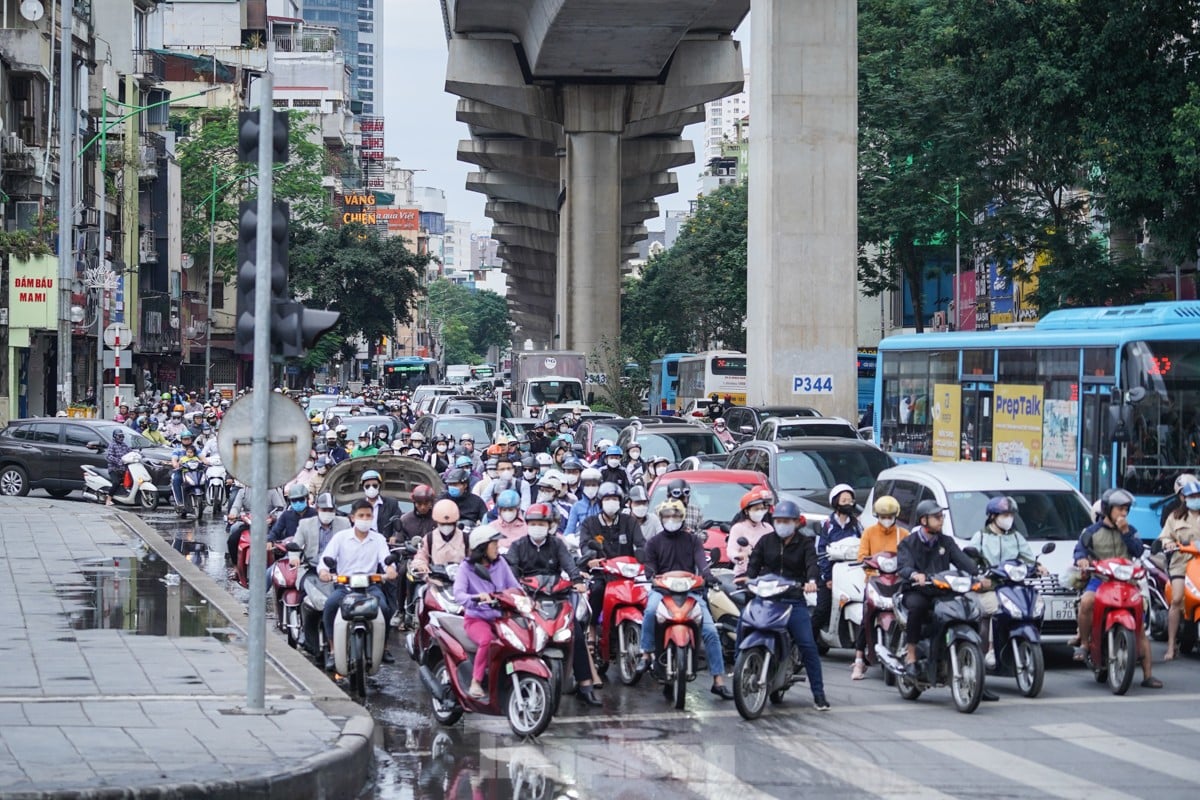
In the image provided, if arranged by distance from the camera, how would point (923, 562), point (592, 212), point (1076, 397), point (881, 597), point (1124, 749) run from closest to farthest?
point (1124, 749), point (923, 562), point (881, 597), point (1076, 397), point (592, 212)

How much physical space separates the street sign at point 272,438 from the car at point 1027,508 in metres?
5.85

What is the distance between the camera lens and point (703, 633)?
1288cm

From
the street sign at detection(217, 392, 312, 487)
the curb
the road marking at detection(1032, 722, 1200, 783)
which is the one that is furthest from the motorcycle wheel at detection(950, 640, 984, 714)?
the street sign at detection(217, 392, 312, 487)

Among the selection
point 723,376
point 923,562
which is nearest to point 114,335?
point 723,376

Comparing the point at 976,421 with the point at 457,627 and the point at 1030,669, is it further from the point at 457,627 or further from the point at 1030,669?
the point at 457,627

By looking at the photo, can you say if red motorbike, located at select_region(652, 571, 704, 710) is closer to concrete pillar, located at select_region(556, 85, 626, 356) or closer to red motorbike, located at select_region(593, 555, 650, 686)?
red motorbike, located at select_region(593, 555, 650, 686)

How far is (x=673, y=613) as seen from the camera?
40.4 feet

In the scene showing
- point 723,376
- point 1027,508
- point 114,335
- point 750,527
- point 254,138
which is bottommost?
point 750,527

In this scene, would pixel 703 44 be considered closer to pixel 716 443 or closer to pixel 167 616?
pixel 716 443

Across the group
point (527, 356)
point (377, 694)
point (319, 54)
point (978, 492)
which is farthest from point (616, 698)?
point (319, 54)

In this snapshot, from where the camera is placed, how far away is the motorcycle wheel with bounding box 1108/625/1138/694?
13.0 meters

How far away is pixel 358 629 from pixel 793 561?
3.27 m

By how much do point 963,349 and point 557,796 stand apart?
15975mm

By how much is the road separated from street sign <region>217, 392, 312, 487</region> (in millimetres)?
1902
